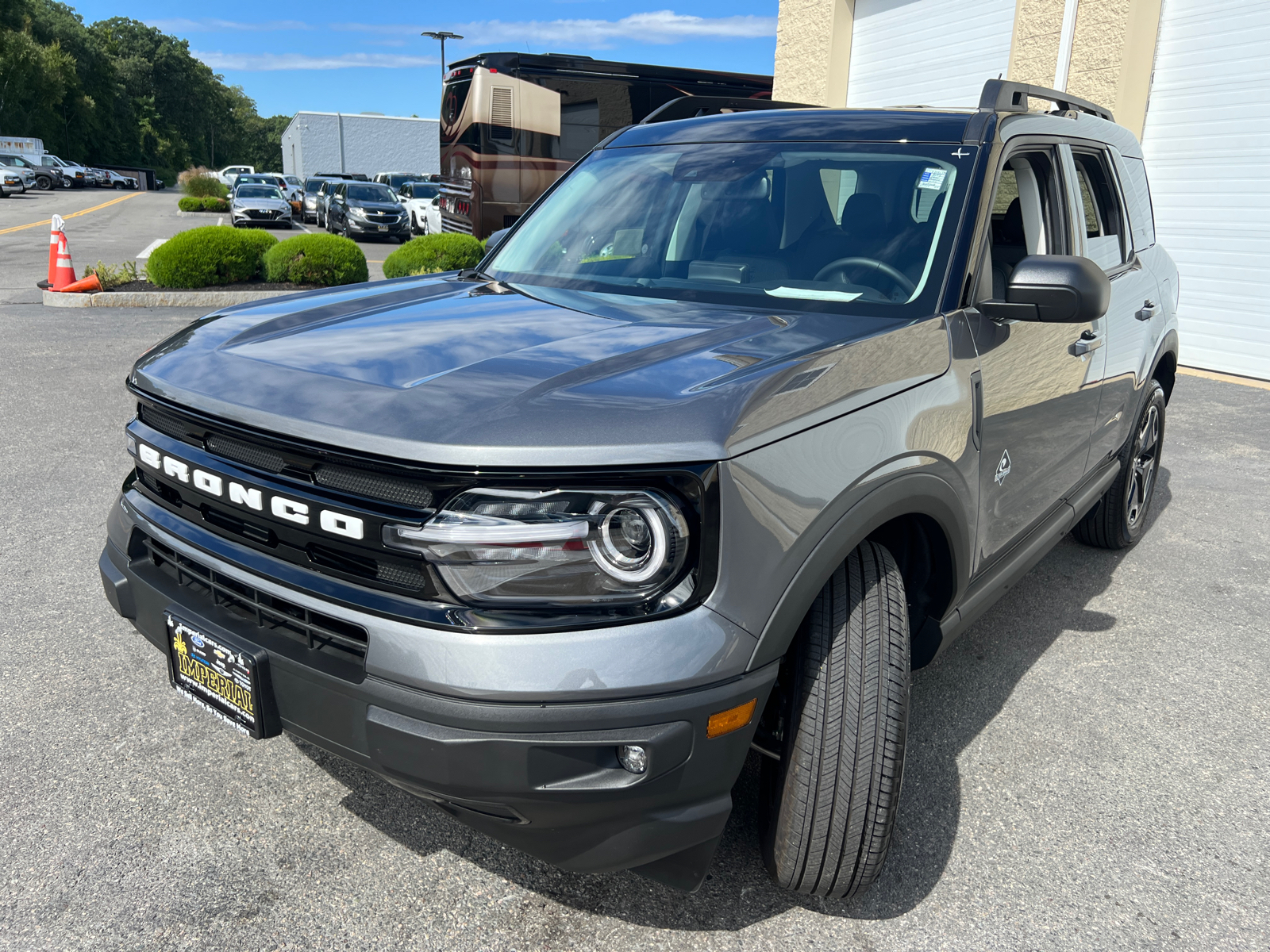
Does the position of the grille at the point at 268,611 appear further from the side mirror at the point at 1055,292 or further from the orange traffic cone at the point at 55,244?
the orange traffic cone at the point at 55,244

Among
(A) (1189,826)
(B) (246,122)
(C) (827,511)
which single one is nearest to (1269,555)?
(A) (1189,826)

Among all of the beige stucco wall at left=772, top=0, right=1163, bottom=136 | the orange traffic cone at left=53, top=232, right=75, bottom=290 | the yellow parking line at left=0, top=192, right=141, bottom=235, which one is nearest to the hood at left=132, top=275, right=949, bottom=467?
the beige stucco wall at left=772, top=0, right=1163, bottom=136

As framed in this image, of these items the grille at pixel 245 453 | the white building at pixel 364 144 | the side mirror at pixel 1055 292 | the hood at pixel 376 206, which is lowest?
the grille at pixel 245 453

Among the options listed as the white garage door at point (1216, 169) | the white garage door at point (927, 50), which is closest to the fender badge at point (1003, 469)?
the white garage door at point (1216, 169)

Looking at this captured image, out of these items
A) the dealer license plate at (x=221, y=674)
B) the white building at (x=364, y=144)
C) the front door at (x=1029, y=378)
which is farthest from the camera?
the white building at (x=364, y=144)

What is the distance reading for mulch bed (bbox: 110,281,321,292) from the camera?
12.0 meters

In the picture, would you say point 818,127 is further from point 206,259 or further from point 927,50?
point 206,259

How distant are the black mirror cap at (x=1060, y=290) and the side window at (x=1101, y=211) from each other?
1126 millimetres

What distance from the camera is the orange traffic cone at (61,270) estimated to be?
11.6 meters

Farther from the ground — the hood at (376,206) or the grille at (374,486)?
the hood at (376,206)

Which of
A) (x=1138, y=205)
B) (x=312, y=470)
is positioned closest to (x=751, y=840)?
(x=312, y=470)

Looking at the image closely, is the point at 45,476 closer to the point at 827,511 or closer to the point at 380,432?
the point at 380,432

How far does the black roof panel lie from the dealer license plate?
223cm

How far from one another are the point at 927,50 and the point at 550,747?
39.8 feet
